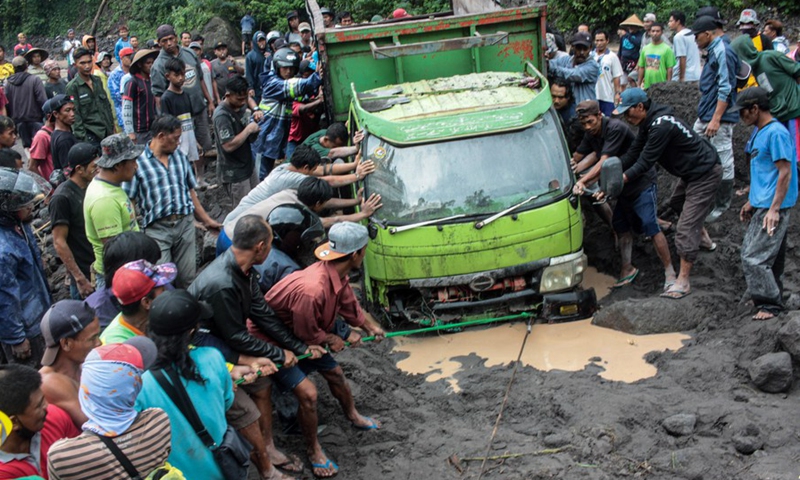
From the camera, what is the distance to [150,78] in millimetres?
10086

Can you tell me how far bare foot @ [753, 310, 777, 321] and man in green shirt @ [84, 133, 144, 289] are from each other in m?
5.44

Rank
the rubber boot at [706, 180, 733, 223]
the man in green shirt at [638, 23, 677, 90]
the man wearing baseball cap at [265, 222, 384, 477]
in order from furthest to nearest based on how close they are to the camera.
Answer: the man in green shirt at [638, 23, 677, 90], the rubber boot at [706, 180, 733, 223], the man wearing baseball cap at [265, 222, 384, 477]

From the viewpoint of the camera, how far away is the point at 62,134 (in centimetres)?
857

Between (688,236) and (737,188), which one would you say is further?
(737,188)

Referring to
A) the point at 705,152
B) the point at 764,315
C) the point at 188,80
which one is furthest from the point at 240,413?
the point at 188,80

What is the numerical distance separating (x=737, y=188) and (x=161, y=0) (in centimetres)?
2441

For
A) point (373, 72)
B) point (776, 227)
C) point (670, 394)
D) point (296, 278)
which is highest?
point (373, 72)

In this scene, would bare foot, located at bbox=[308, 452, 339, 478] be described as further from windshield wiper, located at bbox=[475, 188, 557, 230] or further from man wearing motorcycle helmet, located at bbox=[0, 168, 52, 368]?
windshield wiper, located at bbox=[475, 188, 557, 230]

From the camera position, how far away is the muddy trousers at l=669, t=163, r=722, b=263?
7445 millimetres

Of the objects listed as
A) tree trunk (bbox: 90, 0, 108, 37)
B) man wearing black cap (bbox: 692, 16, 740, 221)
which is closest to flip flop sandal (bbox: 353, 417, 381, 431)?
man wearing black cap (bbox: 692, 16, 740, 221)

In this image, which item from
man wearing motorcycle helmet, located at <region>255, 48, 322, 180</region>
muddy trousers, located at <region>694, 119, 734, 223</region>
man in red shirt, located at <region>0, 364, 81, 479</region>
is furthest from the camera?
man wearing motorcycle helmet, located at <region>255, 48, 322, 180</region>

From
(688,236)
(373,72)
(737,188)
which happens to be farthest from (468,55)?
(737,188)

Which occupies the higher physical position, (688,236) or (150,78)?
(150,78)

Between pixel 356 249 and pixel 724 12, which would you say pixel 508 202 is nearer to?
pixel 356 249
